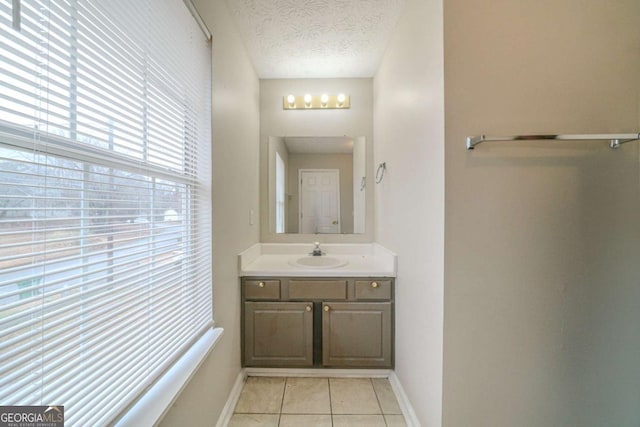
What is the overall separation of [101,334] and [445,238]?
1.25 metres

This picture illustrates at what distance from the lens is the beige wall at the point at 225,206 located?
4.13ft

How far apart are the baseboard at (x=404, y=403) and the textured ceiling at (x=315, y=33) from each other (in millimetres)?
2448

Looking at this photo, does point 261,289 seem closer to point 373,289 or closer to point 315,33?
point 373,289

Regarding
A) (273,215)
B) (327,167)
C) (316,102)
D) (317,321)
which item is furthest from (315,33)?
(317,321)

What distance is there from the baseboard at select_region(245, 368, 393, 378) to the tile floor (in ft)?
0.09

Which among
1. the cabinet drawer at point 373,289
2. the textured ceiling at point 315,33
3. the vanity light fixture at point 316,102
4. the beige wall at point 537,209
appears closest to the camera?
the beige wall at point 537,209

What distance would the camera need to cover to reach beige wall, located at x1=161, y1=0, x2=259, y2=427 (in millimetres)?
1259

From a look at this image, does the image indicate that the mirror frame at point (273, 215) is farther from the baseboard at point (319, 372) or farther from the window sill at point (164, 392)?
the window sill at point (164, 392)

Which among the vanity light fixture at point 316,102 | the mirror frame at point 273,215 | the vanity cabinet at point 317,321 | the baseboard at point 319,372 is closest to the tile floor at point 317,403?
the baseboard at point 319,372

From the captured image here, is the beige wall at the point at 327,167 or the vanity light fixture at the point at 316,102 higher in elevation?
the vanity light fixture at the point at 316,102

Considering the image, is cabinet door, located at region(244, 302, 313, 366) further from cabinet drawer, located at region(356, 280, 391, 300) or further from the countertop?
cabinet drawer, located at region(356, 280, 391, 300)

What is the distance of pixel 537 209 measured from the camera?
3.74 ft

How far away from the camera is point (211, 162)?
1350 mm

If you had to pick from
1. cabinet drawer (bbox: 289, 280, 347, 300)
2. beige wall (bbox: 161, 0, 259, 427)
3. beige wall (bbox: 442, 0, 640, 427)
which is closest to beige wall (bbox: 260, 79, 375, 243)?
beige wall (bbox: 161, 0, 259, 427)
